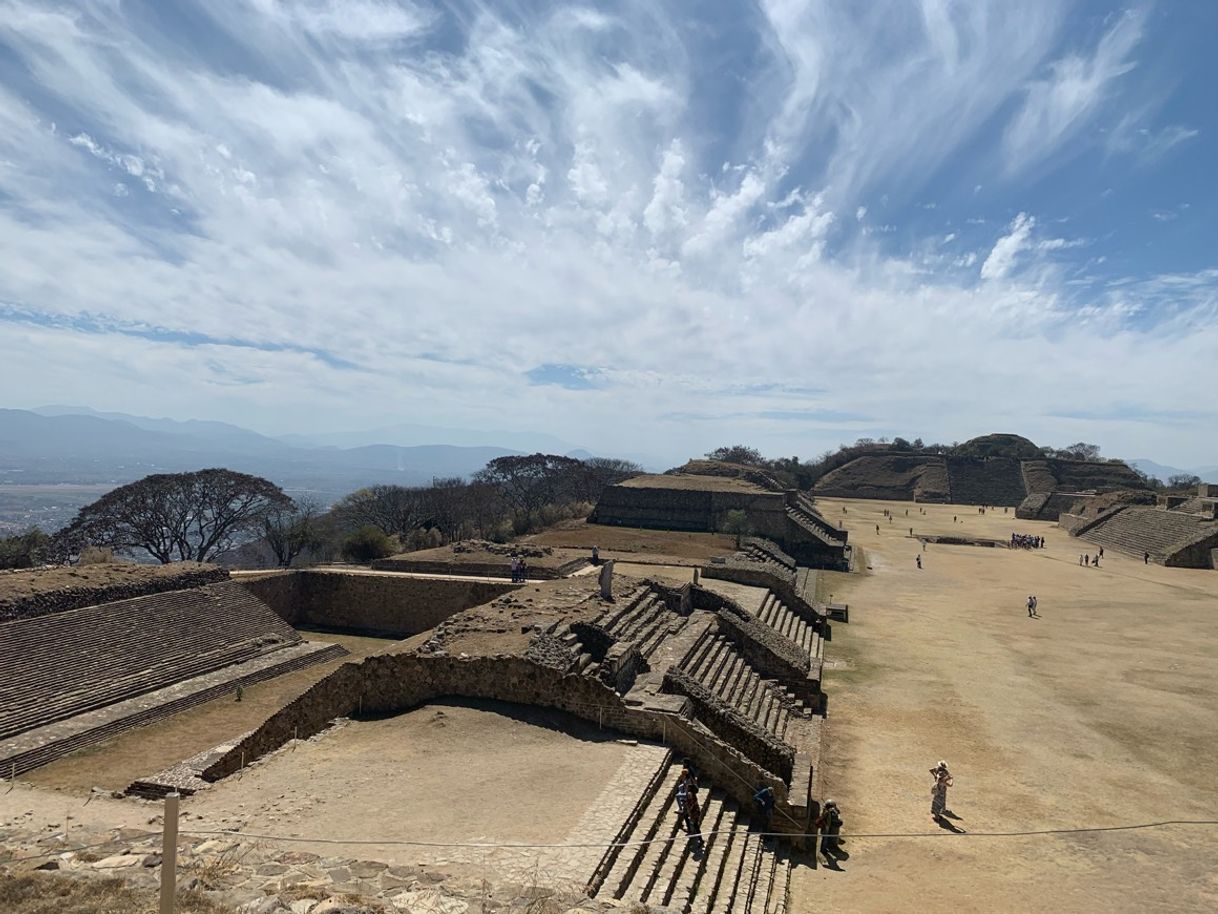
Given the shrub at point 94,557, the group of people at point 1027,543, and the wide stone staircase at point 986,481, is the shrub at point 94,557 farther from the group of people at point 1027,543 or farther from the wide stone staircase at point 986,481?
the wide stone staircase at point 986,481

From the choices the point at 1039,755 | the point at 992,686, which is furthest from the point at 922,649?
the point at 1039,755

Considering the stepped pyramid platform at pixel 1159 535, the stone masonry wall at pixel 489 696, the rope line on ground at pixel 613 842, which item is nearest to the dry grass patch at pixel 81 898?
the rope line on ground at pixel 613 842

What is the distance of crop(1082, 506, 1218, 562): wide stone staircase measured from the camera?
3653 cm

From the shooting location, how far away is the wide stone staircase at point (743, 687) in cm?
1352

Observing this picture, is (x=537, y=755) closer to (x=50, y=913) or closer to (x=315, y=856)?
(x=315, y=856)

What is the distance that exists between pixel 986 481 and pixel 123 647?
76634 mm

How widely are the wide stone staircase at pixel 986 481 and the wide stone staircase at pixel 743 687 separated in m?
63.4

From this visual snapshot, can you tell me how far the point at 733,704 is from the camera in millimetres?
13398

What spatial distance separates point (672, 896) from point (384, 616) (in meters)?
15.7

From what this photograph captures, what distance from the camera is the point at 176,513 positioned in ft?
98.9

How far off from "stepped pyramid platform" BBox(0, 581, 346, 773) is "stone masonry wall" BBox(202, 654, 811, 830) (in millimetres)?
4045

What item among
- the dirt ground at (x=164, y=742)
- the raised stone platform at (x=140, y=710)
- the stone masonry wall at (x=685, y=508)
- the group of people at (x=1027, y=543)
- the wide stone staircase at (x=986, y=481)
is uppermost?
the wide stone staircase at (x=986, y=481)

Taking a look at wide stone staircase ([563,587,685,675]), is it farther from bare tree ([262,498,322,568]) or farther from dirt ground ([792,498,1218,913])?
bare tree ([262,498,322,568])

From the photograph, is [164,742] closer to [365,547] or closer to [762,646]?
[762,646]
